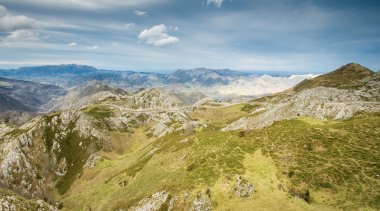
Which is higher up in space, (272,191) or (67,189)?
(272,191)

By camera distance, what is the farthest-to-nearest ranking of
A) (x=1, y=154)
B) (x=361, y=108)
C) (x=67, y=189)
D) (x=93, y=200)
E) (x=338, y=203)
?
(x=1, y=154), (x=67, y=189), (x=361, y=108), (x=93, y=200), (x=338, y=203)

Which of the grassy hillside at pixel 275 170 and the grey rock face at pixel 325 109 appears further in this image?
the grey rock face at pixel 325 109

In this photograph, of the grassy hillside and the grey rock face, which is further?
the grey rock face

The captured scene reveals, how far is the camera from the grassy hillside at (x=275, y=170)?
53531 mm

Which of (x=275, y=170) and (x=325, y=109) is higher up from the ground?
(x=325, y=109)

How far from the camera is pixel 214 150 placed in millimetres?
72438

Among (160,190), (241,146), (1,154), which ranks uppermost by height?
(241,146)

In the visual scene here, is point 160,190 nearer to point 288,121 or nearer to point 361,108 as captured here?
point 288,121

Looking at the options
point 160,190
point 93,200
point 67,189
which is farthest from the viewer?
point 67,189

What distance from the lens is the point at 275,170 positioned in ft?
204

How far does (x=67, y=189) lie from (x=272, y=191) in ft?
502

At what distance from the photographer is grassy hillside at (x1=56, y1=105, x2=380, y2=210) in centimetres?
5353

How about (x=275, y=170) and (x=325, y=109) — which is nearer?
(x=275, y=170)

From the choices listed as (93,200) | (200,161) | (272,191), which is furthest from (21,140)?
(272,191)
